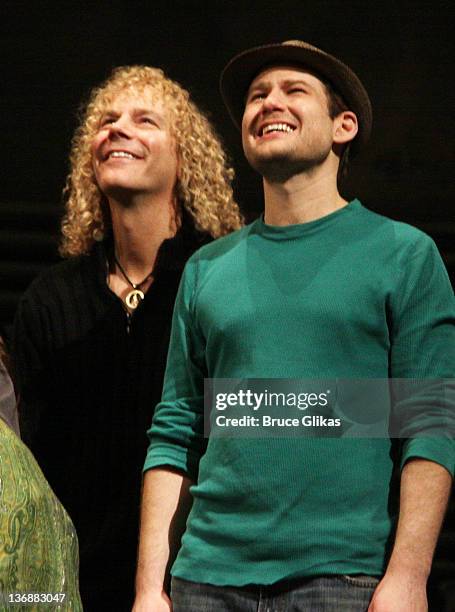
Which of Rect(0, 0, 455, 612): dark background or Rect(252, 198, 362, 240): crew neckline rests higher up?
Rect(0, 0, 455, 612): dark background

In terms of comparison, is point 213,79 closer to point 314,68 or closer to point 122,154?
point 122,154

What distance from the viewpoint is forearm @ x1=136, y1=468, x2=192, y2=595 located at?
2.26 m

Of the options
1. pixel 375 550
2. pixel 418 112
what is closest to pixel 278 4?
pixel 418 112

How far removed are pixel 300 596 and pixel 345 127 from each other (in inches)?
37.8

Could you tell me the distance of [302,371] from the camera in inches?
86.3

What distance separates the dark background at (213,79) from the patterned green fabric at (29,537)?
1.04 m

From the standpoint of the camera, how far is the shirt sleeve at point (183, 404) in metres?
2.34

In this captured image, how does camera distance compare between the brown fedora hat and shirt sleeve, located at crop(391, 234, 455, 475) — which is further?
the brown fedora hat

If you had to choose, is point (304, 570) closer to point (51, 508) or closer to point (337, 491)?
point (337, 491)

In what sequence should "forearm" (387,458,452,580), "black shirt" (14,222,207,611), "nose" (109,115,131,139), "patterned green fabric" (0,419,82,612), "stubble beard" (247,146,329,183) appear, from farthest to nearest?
"nose" (109,115,131,139)
"black shirt" (14,222,207,611)
"stubble beard" (247,146,329,183)
"forearm" (387,458,452,580)
"patterned green fabric" (0,419,82,612)

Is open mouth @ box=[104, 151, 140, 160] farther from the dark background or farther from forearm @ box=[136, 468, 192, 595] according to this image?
forearm @ box=[136, 468, 192, 595]

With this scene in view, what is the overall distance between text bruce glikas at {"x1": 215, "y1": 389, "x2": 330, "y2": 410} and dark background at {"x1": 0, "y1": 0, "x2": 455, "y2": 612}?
2.41 ft

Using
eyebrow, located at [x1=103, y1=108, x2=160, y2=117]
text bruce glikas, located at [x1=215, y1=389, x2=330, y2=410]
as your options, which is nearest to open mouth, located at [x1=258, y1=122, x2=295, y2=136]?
text bruce glikas, located at [x1=215, y1=389, x2=330, y2=410]

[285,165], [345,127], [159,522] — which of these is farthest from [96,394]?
[345,127]
